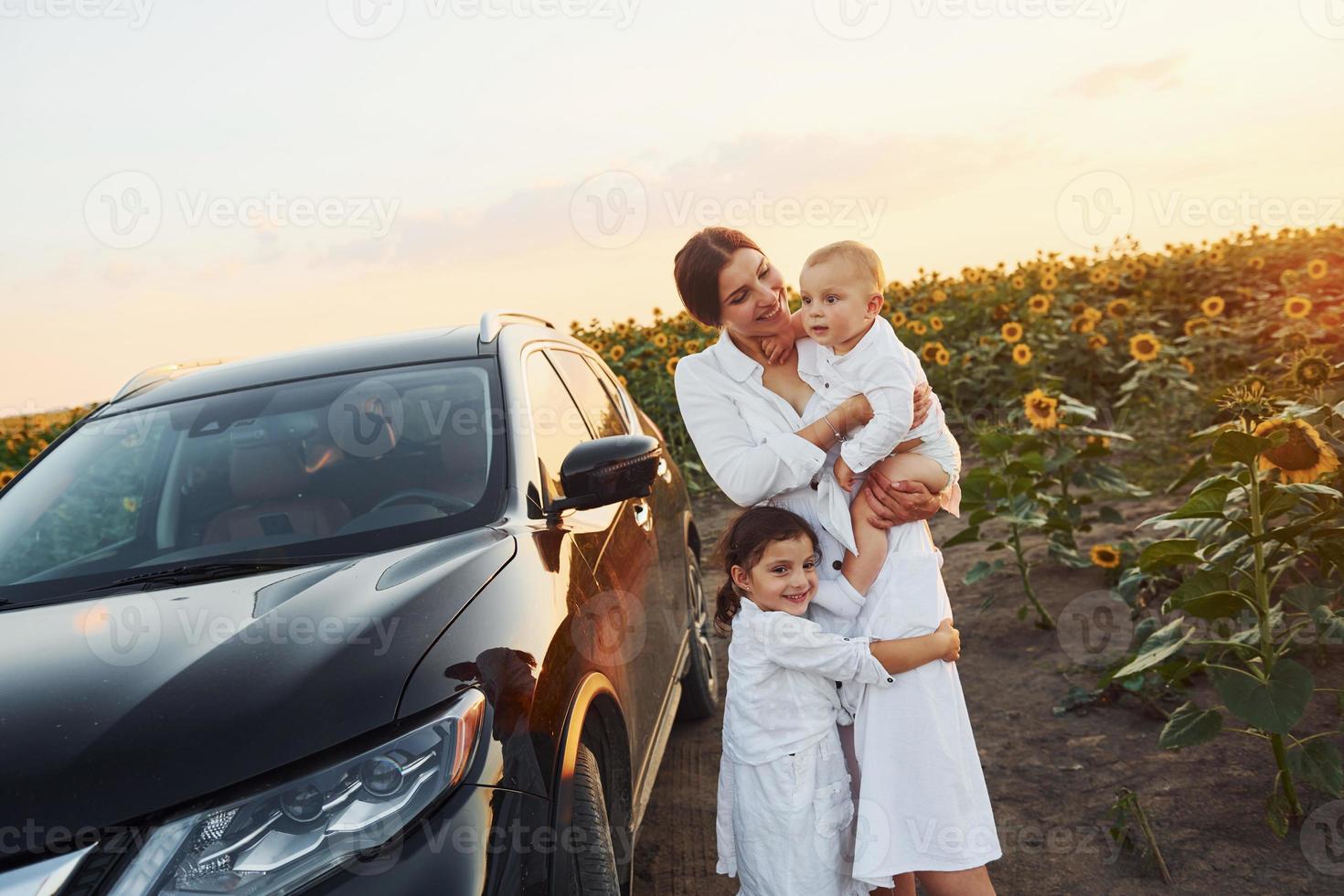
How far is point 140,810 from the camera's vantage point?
60.9 inches

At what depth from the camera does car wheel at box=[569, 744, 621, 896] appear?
2.01m

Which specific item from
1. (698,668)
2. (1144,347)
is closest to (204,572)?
(698,668)

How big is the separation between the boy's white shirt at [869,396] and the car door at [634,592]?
0.65 m

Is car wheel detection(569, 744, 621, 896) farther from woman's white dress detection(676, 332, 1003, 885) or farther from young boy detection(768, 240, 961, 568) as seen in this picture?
young boy detection(768, 240, 961, 568)

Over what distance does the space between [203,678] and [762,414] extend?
4.36 ft

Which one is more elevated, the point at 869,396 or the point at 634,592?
the point at 869,396

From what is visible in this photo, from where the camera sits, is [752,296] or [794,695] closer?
[794,695]

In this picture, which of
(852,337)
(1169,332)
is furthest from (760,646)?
(1169,332)

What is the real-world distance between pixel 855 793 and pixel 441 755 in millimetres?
1092

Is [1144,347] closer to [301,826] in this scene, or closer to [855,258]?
[855,258]

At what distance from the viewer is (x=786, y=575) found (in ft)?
7.68

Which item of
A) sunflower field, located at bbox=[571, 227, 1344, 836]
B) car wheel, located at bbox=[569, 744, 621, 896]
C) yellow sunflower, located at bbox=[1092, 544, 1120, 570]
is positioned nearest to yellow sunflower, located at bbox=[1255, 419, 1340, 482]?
sunflower field, located at bbox=[571, 227, 1344, 836]

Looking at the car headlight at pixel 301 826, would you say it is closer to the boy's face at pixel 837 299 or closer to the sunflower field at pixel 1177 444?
the boy's face at pixel 837 299

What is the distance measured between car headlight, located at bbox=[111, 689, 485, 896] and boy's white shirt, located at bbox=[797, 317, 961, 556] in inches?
41.1
